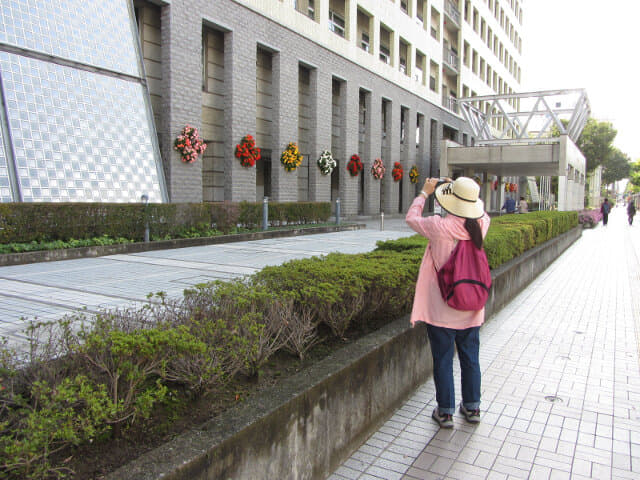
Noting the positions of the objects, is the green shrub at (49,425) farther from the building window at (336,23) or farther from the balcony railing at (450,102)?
the balcony railing at (450,102)

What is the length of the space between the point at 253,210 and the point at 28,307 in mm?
10737

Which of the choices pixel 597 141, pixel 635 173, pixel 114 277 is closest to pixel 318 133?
pixel 114 277

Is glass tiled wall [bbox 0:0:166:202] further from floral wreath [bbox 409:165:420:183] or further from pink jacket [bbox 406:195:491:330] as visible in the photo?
floral wreath [bbox 409:165:420:183]

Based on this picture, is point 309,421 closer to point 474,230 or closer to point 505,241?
point 474,230

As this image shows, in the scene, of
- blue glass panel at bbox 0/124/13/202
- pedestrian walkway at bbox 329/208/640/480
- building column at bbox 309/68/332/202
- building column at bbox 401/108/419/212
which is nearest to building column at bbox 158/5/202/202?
blue glass panel at bbox 0/124/13/202

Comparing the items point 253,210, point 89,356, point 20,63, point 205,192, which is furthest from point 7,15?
point 89,356

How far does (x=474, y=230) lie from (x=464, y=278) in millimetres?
344

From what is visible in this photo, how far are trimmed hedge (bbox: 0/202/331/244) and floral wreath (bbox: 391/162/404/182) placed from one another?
17.2 metres

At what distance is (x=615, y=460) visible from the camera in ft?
11.5

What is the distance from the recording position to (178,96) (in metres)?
17.5

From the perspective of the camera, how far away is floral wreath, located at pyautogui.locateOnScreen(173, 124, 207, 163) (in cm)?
1728

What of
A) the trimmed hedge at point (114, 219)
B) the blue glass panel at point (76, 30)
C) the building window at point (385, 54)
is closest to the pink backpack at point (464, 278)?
the trimmed hedge at point (114, 219)

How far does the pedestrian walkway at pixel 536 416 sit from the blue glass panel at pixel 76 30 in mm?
12355

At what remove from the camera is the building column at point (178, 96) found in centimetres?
1727
